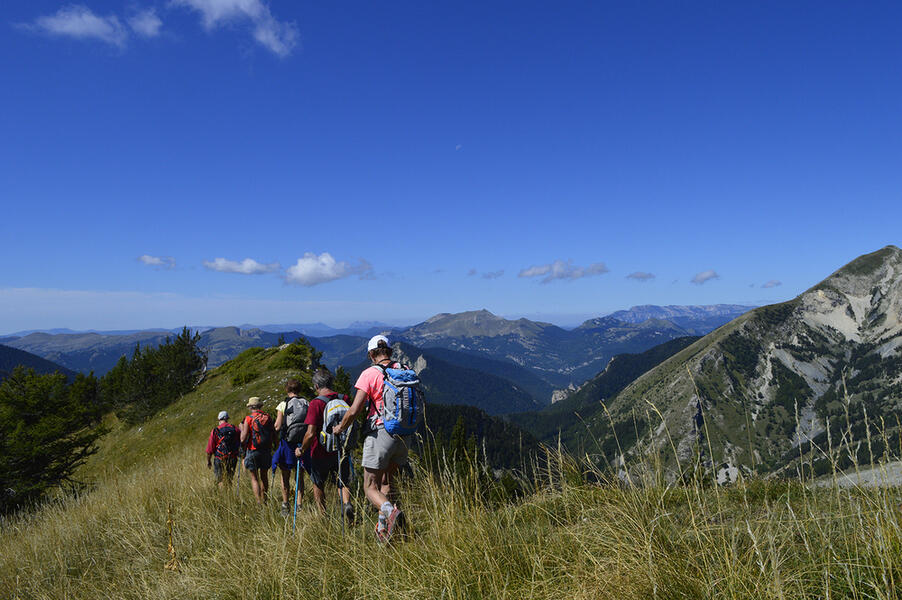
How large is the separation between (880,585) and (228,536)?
217 inches

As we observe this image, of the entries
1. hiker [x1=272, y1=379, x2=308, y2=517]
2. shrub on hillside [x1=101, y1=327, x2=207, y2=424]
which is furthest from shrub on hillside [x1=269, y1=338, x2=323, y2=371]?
hiker [x1=272, y1=379, x2=308, y2=517]

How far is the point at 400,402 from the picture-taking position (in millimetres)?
5289

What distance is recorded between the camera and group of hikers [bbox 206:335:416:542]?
5301mm

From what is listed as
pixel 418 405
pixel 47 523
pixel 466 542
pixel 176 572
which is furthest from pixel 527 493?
pixel 47 523

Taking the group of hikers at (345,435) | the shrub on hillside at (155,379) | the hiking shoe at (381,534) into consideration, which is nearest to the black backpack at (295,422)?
the group of hikers at (345,435)

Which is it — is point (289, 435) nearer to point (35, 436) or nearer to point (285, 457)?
point (285, 457)

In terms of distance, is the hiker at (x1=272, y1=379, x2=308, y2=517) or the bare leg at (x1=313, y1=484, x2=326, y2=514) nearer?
A: the bare leg at (x1=313, y1=484, x2=326, y2=514)

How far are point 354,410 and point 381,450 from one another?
0.57m

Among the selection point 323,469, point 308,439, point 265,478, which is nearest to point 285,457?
point 323,469

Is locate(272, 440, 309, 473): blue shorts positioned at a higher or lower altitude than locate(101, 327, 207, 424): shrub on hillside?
higher

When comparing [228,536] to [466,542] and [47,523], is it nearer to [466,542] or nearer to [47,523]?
[466,542]

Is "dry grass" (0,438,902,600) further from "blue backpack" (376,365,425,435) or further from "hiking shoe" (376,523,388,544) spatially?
"blue backpack" (376,365,425,435)

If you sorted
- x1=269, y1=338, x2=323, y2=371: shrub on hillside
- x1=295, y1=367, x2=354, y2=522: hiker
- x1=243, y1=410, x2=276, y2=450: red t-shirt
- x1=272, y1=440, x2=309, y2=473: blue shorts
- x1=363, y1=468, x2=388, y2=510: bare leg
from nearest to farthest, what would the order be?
x1=363, y1=468, x2=388, y2=510: bare leg, x1=295, y1=367, x2=354, y2=522: hiker, x1=272, y1=440, x2=309, y2=473: blue shorts, x1=243, y1=410, x2=276, y2=450: red t-shirt, x1=269, y1=338, x2=323, y2=371: shrub on hillside

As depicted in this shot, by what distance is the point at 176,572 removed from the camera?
4535 mm
